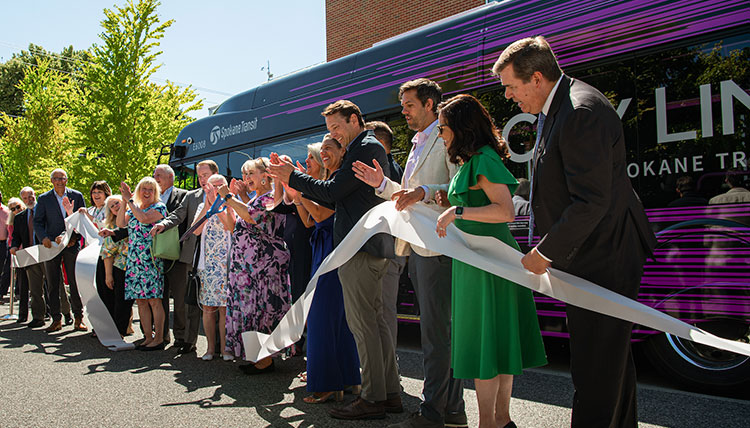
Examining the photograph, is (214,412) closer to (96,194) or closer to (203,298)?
(203,298)

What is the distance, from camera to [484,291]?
2760 mm

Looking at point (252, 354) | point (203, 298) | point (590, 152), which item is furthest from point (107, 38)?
point (590, 152)

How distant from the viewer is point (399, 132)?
6070 millimetres

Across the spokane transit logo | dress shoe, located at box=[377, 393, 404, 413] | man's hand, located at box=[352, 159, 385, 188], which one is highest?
the spokane transit logo

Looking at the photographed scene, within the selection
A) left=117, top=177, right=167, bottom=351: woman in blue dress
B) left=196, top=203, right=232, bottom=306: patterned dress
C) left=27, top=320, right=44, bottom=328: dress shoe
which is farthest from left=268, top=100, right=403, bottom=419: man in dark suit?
left=27, top=320, right=44, bottom=328: dress shoe

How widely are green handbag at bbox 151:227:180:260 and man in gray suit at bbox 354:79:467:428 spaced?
11.3ft

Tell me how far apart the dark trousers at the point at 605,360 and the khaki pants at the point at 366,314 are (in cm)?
150

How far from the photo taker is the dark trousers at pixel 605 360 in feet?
7.26

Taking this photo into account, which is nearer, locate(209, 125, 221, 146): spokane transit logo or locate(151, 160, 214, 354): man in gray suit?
locate(151, 160, 214, 354): man in gray suit

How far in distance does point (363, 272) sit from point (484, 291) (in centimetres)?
100

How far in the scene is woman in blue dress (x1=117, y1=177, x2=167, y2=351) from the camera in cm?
607

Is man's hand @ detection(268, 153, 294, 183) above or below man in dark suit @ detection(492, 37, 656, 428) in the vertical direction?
above

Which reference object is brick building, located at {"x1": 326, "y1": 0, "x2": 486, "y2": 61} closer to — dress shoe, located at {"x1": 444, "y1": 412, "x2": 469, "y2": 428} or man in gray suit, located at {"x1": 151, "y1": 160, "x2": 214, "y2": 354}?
man in gray suit, located at {"x1": 151, "y1": 160, "x2": 214, "y2": 354}

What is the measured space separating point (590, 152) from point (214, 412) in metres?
2.93
